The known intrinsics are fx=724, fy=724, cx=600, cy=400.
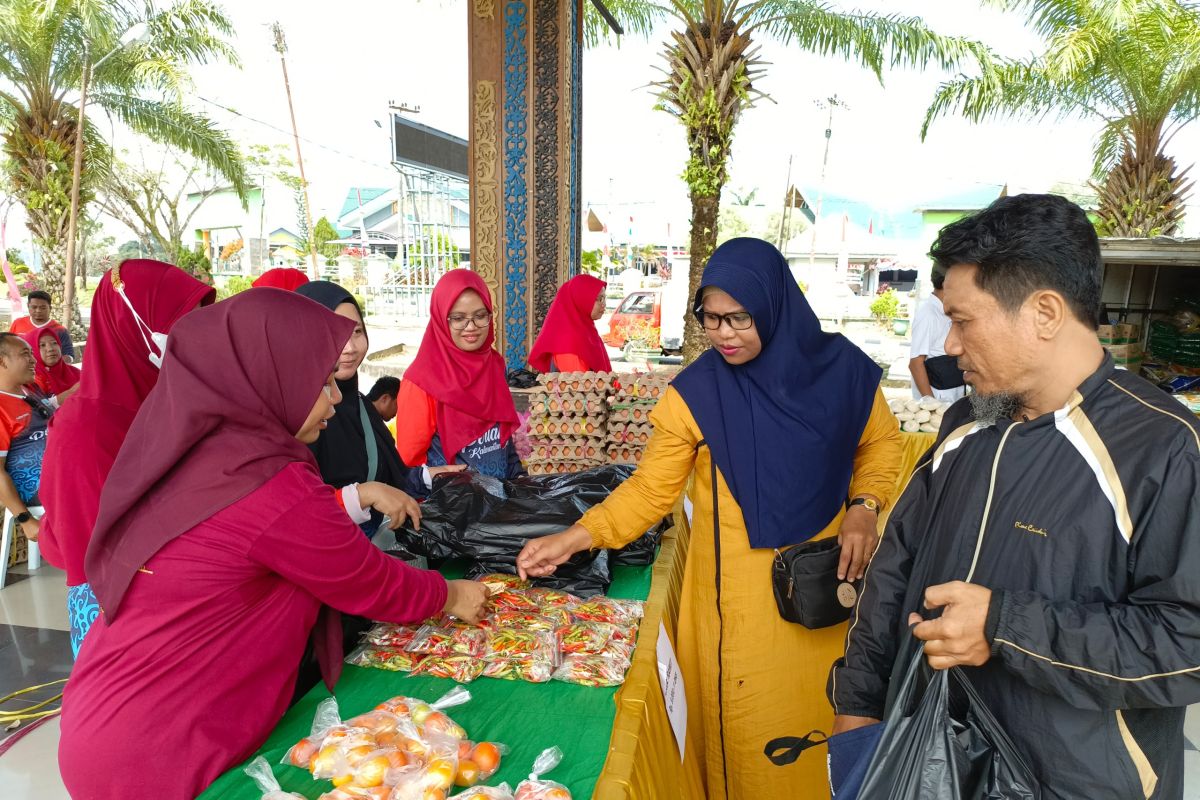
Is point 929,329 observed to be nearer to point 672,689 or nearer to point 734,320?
point 734,320

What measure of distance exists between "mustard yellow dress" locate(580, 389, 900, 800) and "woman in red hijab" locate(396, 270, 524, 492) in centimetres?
113

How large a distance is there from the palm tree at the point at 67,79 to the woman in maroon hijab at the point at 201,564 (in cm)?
1010

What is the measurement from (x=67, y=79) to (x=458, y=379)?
11274mm

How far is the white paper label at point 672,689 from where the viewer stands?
167cm

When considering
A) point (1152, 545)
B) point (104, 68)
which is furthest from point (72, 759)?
point (104, 68)

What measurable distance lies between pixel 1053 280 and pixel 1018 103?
11.8 metres

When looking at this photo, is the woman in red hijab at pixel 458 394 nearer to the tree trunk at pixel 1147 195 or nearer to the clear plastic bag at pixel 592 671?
the clear plastic bag at pixel 592 671

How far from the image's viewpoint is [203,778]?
1249mm

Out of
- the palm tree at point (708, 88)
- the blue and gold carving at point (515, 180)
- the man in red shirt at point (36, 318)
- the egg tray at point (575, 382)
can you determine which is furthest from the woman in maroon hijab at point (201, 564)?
the palm tree at point (708, 88)

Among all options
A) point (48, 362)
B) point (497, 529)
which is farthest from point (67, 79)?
point (497, 529)

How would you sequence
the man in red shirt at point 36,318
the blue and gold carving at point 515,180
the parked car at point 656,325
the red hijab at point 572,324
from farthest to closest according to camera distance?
the parked car at point 656,325, the man in red shirt at point 36,318, the blue and gold carving at point 515,180, the red hijab at point 572,324

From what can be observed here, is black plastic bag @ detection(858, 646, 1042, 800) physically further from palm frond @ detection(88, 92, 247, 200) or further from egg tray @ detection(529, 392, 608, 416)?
palm frond @ detection(88, 92, 247, 200)

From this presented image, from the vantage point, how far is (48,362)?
17.2 feet

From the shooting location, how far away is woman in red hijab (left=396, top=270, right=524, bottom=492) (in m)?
2.84
